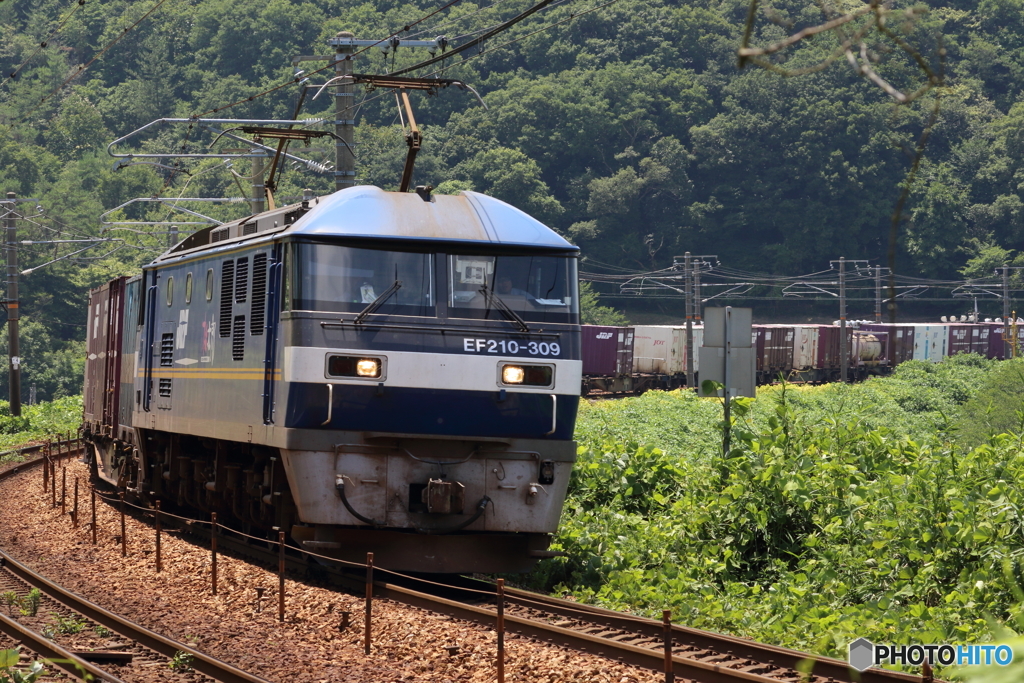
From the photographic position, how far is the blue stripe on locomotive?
11250 millimetres

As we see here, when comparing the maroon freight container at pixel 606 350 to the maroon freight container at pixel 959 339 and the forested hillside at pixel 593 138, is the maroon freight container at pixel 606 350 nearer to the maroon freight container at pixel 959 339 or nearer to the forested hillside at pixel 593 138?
the maroon freight container at pixel 959 339

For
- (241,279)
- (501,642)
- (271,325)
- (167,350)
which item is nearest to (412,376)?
(271,325)

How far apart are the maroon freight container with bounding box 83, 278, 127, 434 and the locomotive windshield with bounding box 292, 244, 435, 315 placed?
9062 millimetres

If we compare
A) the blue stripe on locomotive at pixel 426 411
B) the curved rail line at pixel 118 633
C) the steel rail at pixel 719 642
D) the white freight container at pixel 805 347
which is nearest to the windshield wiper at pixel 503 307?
the blue stripe on locomotive at pixel 426 411

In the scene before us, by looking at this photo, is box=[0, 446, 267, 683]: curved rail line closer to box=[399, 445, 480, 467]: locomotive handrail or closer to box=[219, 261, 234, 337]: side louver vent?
box=[399, 445, 480, 467]: locomotive handrail

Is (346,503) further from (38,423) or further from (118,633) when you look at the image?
(38,423)

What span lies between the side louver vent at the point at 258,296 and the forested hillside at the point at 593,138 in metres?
74.2

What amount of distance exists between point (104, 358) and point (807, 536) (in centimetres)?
1362

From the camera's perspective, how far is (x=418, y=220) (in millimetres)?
11961

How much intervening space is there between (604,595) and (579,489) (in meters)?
4.26

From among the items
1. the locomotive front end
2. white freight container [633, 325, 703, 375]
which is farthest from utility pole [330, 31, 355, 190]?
white freight container [633, 325, 703, 375]

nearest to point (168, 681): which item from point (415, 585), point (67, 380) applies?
point (415, 585)

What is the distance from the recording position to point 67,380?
8181cm

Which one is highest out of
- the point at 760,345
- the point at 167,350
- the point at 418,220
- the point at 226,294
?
the point at 760,345
